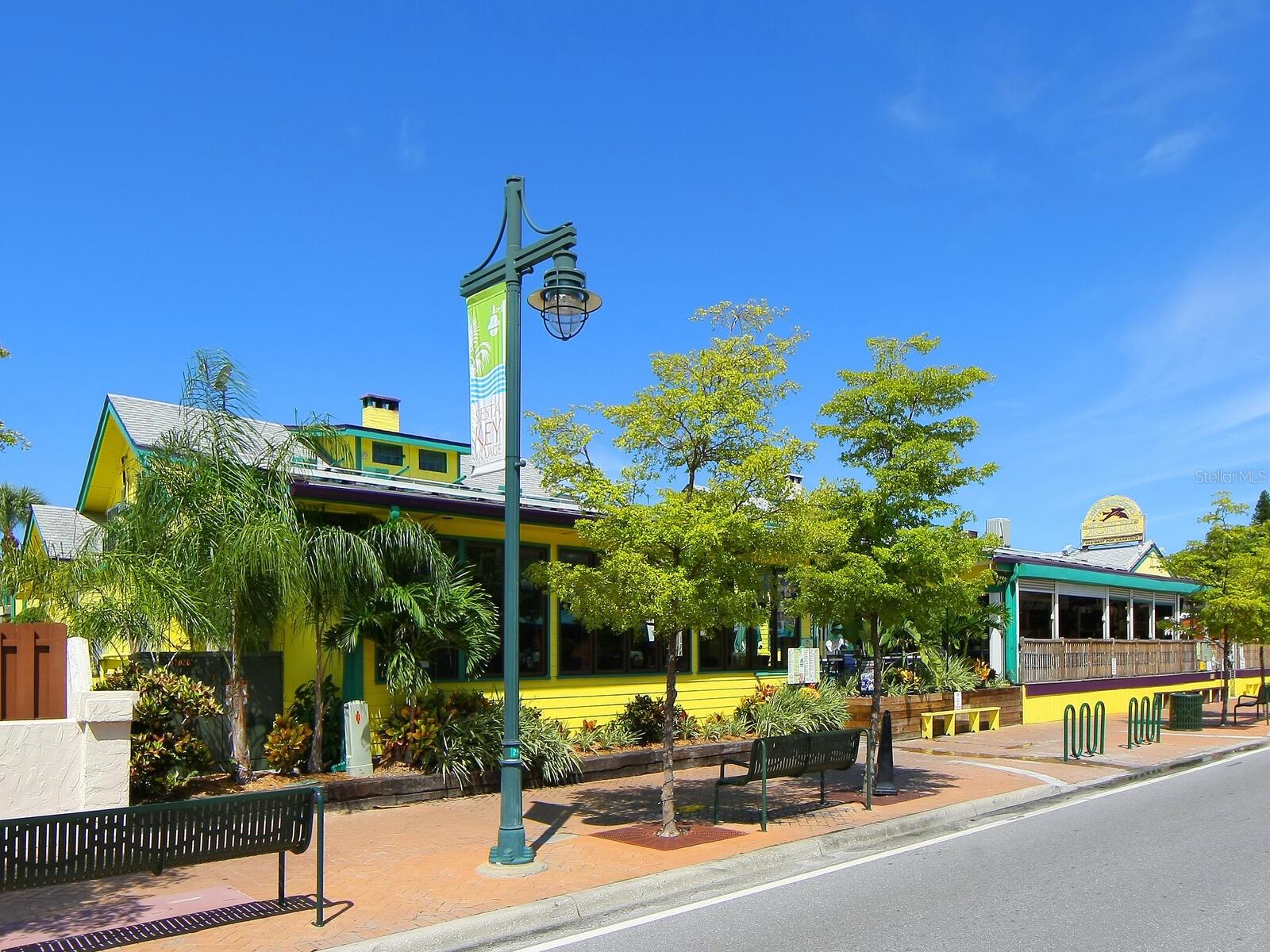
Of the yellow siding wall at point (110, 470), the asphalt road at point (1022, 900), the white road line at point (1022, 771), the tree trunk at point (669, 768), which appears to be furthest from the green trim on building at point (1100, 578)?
the yellow siding wall at point (110, 470)

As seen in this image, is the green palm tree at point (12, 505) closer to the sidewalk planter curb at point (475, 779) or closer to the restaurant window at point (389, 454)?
the restaurant window at point (389, 454)

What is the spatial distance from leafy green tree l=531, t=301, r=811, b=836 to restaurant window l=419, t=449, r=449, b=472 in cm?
2061

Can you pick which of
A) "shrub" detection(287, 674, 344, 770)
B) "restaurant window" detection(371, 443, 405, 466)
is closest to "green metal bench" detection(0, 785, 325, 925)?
"shrub" detection(287, 674, 344, 770)

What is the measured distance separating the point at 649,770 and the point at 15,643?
324 inches

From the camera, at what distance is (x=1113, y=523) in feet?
143

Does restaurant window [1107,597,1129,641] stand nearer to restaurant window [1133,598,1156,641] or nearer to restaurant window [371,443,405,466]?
restaurant window [1133,598,1156,641]

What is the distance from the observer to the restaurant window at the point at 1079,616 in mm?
29156

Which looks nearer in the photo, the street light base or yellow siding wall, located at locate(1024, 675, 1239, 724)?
the street light base

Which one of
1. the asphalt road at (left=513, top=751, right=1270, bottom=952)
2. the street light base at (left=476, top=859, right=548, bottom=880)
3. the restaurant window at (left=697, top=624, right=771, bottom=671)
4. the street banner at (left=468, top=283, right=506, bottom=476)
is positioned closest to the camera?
the asphalt road at (left=513, top=751, right=1270, bottom=952)

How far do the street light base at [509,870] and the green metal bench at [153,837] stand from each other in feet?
4.90

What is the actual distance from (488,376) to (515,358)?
0.41 metres

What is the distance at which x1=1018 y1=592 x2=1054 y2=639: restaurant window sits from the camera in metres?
26.4

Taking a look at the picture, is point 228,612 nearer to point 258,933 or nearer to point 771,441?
point 258,933

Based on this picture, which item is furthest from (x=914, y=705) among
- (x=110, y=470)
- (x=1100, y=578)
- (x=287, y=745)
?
(x=110, y=470)
